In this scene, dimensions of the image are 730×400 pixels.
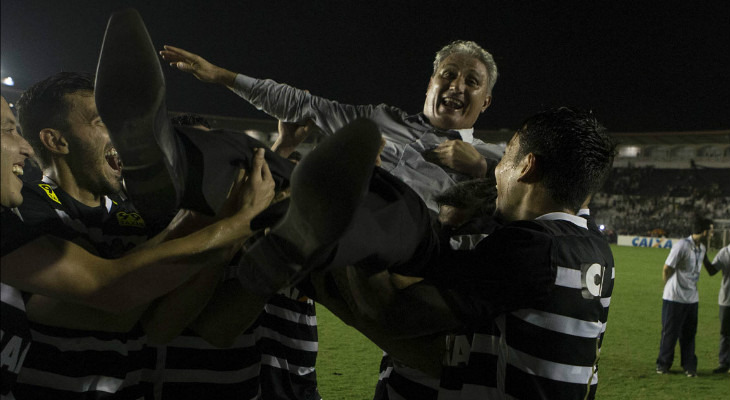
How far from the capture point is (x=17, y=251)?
1.50m

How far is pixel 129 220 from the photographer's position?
224 cm

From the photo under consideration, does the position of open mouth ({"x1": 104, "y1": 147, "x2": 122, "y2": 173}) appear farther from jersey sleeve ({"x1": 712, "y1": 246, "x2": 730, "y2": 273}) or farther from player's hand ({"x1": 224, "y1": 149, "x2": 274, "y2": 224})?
jersey sleeve ({"x1": 712, "y1": 246, "x2": 730, "y2": 273})

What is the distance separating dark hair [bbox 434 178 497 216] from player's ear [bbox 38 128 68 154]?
5.64 feet

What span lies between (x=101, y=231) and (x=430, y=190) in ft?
5.23

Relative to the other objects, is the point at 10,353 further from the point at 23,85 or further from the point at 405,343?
the point at 23,85

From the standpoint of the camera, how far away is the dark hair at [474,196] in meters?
2.52

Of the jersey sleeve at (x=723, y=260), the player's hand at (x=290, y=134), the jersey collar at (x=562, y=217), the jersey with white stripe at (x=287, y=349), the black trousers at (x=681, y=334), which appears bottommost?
the black trousers at (x=681, y=334)

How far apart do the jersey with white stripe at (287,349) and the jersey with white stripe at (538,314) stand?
1.41 m

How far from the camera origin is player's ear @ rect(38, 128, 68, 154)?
217cm

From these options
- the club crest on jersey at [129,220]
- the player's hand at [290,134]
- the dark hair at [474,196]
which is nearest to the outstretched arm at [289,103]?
the player's hand at [290,134]

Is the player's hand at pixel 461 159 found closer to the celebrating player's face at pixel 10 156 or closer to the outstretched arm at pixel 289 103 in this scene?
the outstretched arm at pixel 289 103

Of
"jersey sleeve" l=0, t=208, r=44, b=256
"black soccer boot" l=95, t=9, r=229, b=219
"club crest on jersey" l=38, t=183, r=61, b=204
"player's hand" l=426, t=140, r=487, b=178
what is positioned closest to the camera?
"black soccer boot" l=95, t=9, r=229, b=219

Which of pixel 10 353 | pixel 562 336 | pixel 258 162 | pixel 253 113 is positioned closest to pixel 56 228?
pixel 10 353

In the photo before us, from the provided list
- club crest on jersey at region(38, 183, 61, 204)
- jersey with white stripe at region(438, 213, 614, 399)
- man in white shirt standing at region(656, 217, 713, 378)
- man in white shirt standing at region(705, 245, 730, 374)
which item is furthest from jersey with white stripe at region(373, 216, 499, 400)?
man in white shirt standing at region(705, 245, 730, 374)
